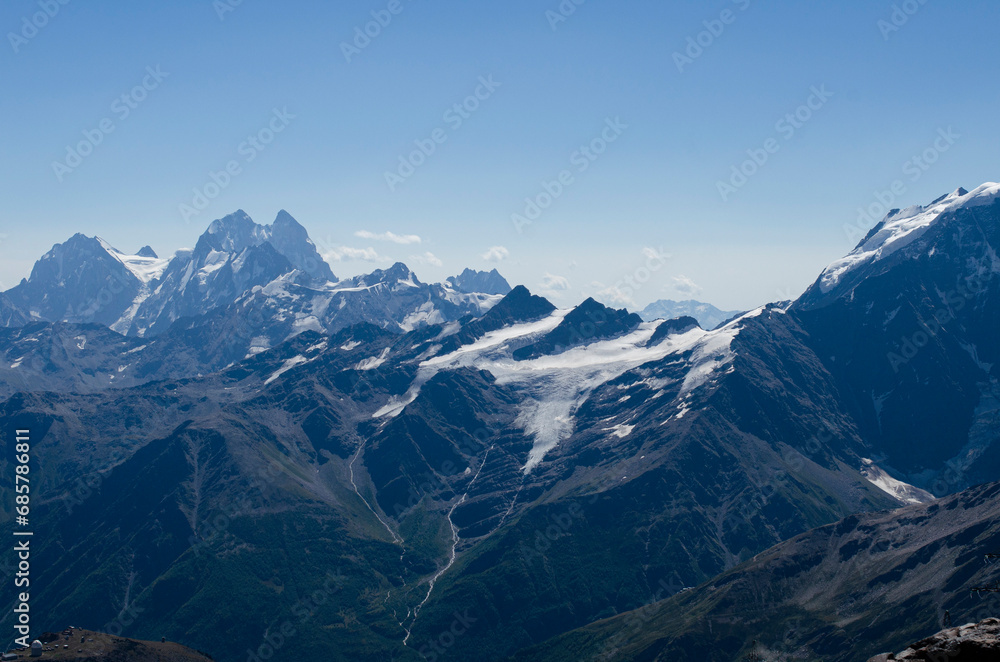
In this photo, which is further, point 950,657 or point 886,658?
point 886,658
